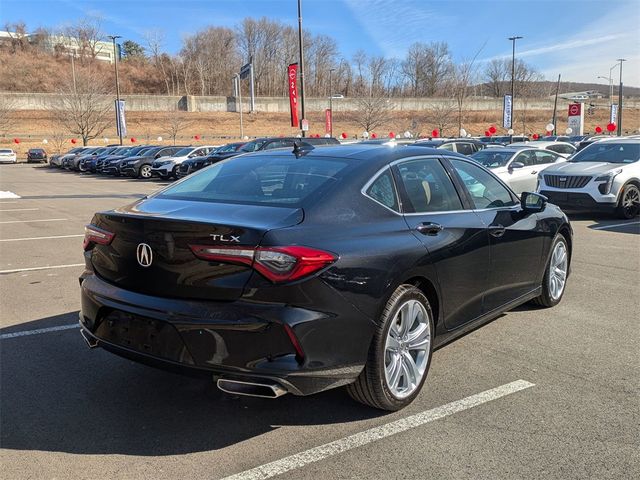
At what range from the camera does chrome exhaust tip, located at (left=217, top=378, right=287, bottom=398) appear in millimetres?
2902

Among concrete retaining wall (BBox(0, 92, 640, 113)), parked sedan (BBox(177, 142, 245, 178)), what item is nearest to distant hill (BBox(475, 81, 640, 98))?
concrete retaining wall (BBox(0, 92, 640, 113))

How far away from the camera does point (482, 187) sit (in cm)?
476

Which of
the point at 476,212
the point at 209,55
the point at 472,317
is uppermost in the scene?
the point at 209,55

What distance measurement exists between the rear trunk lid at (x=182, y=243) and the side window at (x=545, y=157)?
1356 centimetres

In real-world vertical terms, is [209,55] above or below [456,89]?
above

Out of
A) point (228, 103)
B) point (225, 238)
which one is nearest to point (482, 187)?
point (225, 238)

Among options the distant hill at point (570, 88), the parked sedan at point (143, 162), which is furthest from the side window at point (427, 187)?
the distant hill at point (570, 88)

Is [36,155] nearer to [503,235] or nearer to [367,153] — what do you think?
[367,153]

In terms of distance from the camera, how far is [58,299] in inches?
238

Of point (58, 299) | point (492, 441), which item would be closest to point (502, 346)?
point (492, 441)

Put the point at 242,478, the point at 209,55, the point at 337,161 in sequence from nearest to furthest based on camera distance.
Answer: the point at 242,478, the point at 337,161, the point at 209,55

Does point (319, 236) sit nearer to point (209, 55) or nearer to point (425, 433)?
point (425, 433)

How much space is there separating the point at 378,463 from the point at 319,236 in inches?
48.3

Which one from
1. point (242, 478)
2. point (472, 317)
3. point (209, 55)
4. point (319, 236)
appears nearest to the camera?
point (242, 478)
